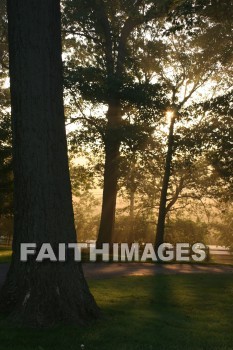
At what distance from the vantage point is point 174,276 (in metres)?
16.4

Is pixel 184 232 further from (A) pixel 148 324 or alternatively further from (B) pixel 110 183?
(A) pixel 148 324

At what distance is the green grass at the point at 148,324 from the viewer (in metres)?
6.76

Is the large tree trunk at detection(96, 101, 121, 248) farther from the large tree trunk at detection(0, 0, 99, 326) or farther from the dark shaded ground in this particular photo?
the large tree trunk at detection(0, 0, 99, 326)

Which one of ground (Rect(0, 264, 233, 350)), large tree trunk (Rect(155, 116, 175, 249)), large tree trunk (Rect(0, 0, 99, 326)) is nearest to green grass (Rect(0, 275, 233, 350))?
ground (Rect(0, 264, 233, 350))

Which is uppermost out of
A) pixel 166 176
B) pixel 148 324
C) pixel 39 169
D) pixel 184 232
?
pixel 166 176

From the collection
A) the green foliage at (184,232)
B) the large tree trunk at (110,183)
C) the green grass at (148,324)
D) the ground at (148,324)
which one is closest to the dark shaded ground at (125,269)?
the ground at (148,324)

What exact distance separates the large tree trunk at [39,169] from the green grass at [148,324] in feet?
2.03

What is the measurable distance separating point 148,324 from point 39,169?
3313 millimetres

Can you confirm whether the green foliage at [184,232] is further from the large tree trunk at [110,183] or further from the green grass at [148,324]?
the green grass at [148,324]

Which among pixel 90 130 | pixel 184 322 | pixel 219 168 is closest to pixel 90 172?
pixel 90 130

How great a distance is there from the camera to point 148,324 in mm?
8141

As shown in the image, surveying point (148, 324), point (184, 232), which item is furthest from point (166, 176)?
point (184, 232)

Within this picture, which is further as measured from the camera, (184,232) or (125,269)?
(184,232)

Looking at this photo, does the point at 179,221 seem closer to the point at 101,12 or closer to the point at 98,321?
the point at 101,12
